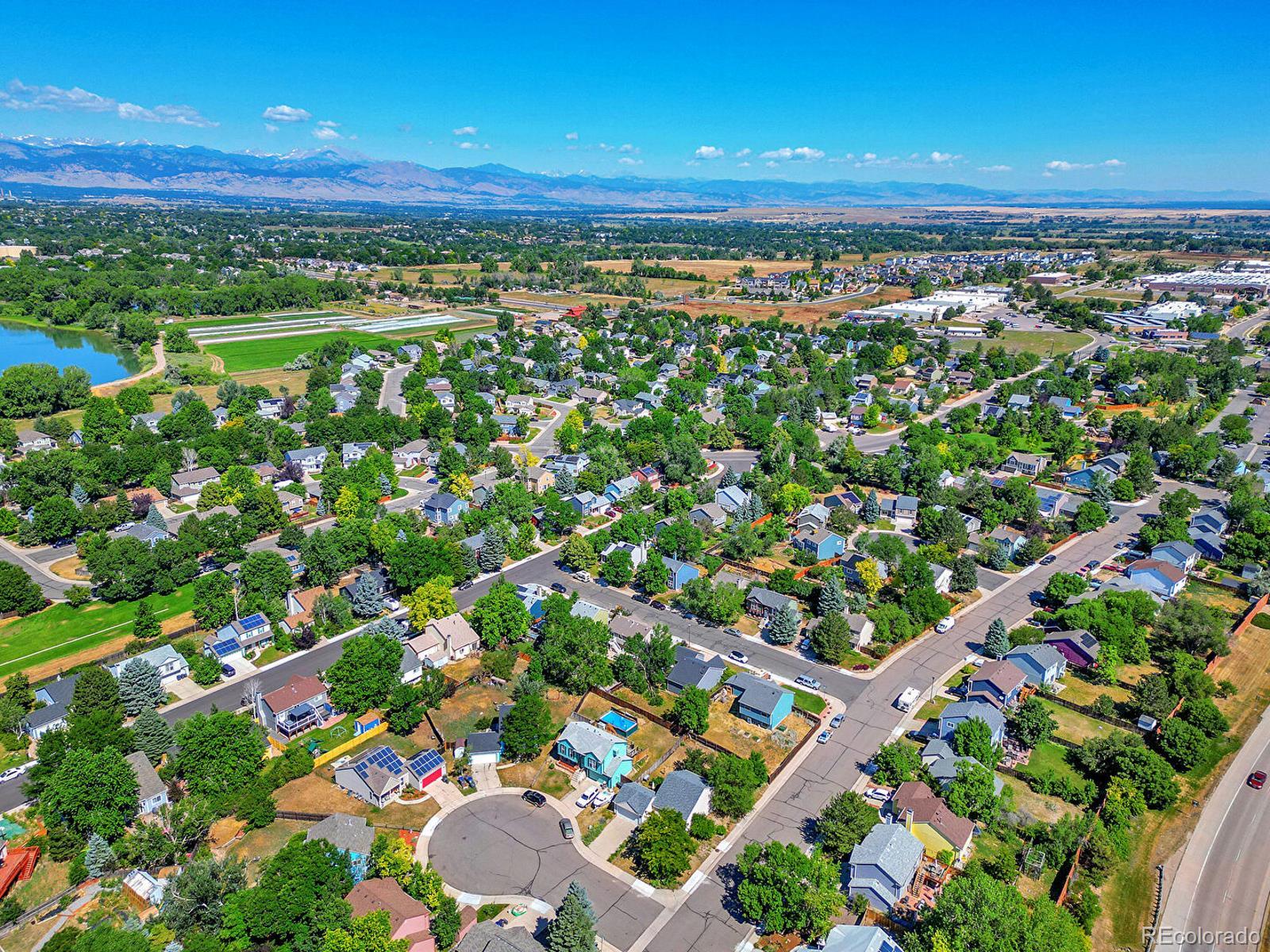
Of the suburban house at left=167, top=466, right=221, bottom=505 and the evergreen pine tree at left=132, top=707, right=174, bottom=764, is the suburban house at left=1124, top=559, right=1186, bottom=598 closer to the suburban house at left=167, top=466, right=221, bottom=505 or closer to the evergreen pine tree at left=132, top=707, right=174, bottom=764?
Answer: the evergreen pine tree at left=132, top=707, right=174, bottom=764

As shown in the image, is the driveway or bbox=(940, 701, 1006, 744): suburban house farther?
bbox=(940, 701, 1006, 744): suburban house

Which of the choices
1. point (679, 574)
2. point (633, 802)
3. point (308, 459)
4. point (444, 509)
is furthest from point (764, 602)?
point (308, 459)

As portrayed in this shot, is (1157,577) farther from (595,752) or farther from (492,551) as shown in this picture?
(492,551)

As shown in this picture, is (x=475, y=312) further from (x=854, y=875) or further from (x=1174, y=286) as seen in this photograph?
(x=1174, y=286)

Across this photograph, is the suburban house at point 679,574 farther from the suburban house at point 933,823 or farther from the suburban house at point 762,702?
the suburban house at point 933,823

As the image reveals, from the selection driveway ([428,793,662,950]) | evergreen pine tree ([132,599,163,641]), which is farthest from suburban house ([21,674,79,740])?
driveway ([428,793,662,950])

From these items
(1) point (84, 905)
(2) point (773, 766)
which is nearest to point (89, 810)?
(1) point (84, 905)

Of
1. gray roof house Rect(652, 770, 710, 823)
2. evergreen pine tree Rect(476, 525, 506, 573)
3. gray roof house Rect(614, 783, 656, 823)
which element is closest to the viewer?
gray roof house Rect(652, 770, 710, 823)

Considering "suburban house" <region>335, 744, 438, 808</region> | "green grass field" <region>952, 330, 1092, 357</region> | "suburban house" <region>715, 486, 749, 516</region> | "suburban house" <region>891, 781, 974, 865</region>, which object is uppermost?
"green grass field" <region>952, 330, 1092, 357</region>

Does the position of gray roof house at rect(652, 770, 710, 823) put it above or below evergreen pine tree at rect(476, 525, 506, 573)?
below
